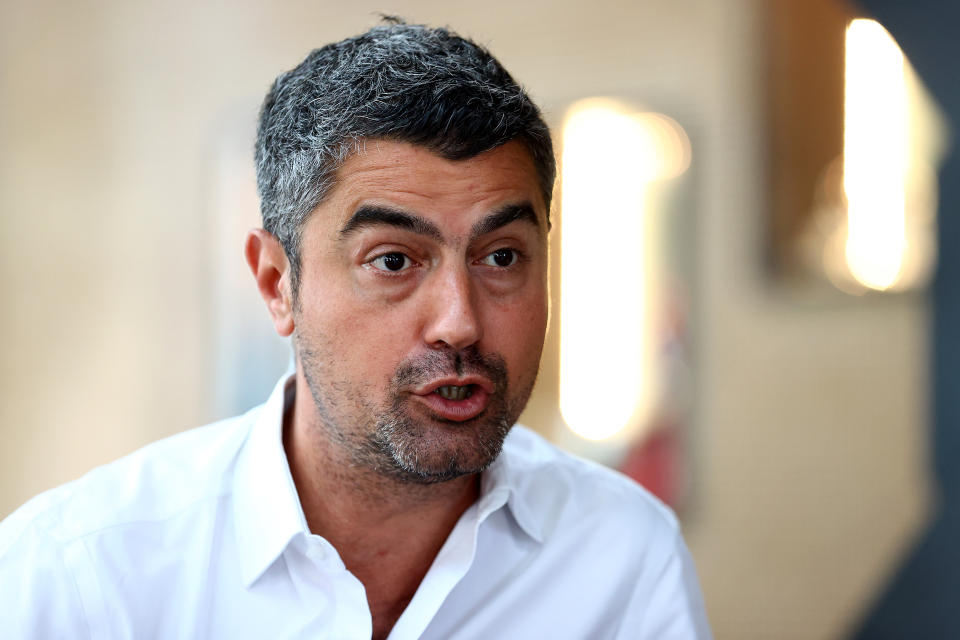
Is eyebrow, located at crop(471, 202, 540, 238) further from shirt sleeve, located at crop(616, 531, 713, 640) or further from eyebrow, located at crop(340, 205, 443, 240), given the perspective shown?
shirt sleeve, located at crop(616, 531, 713, 640)

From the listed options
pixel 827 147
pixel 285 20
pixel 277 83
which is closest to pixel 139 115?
pixel 285 20

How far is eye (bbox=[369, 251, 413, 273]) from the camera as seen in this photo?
1300mm

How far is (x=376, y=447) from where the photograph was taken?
1.32 meters

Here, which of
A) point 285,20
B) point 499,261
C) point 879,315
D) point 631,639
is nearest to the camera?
point 499,261

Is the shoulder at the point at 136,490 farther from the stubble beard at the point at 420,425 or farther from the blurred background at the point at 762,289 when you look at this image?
the blurred background at the point at 762,289

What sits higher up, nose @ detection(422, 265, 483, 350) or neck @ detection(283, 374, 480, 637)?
A: nose @ detection(422, 265, 483, 350)

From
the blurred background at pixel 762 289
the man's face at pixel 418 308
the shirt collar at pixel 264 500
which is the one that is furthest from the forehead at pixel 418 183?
the blurred background at pixel 762 289

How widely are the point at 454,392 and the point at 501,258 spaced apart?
0.23 m

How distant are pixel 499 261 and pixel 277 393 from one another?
0.47 m

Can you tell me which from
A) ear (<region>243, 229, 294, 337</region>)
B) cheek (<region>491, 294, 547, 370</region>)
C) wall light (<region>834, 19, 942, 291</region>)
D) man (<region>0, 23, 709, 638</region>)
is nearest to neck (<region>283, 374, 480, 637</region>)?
man (<region>0, 23, 709, 638</region>)

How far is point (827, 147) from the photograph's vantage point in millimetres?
3053

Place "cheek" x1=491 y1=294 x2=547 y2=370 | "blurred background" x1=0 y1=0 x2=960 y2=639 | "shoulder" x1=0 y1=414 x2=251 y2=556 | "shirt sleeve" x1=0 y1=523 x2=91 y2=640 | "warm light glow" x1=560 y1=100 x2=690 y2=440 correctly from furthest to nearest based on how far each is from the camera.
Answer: "warm light glow" x1=560 y1=100 x2=690 y2=440
"blurred background" x1=0 y1=0 x2=960 y2=639
"cheek" x1=491 y1=294 x2=547 y2=370
"shoulder" x1=0 y1=414 x2=251 y2=556
"shirt sleeve" x1=0 y1=523 x2=91 y2=640

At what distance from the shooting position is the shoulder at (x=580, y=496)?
154 centimetres

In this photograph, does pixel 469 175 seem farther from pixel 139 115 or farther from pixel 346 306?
pixel 139 115
